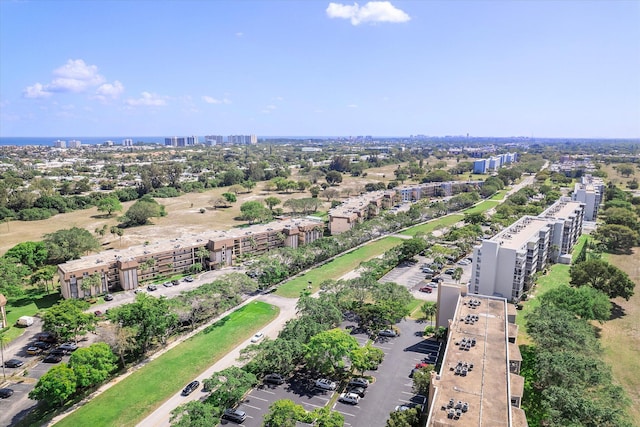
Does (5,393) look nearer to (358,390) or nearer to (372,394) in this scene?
(358,390)

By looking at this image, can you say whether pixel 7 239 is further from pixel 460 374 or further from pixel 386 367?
pixel 460 374

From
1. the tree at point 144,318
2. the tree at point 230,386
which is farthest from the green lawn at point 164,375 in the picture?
the tree at point 230,386

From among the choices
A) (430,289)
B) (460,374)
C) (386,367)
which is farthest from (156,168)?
(460,374)

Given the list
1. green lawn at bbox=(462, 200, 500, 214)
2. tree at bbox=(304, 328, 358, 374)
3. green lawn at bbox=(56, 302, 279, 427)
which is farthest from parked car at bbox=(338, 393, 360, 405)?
green lawn at bbox=(462, 200, 500, 214)

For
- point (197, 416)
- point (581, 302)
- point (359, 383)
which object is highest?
point (581, 302)

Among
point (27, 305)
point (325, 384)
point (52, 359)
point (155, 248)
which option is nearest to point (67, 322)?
point (52, 359)

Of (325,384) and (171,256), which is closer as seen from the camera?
(325,384)
